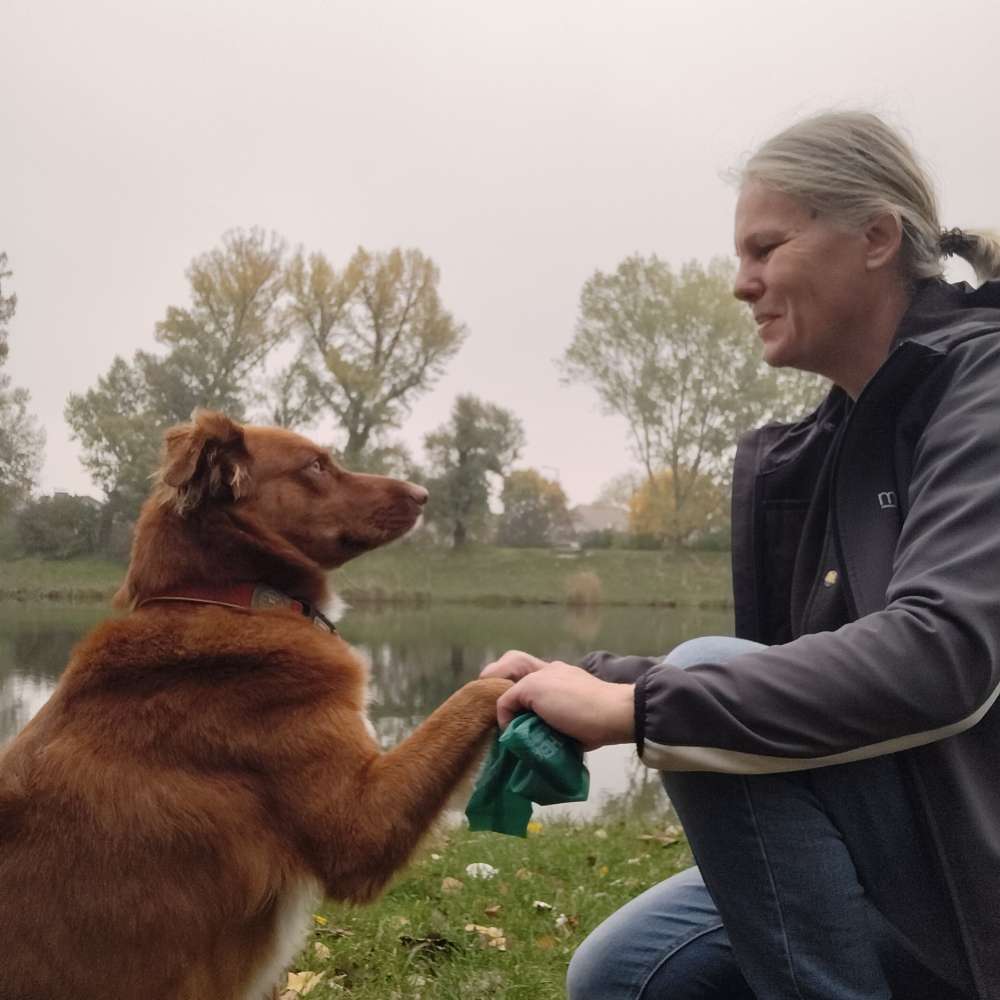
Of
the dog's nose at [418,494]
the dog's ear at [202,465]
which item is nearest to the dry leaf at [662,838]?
the dog's nose at [418,494]

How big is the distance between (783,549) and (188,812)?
1.30 metres

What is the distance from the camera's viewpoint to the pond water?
14.6 feet

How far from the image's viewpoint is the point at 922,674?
1242 mm

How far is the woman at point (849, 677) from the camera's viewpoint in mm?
1273

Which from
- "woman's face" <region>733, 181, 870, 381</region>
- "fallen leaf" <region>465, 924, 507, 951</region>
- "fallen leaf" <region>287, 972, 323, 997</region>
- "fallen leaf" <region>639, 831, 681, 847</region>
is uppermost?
"woman's face" <region>733, 181, 870, 381</region>

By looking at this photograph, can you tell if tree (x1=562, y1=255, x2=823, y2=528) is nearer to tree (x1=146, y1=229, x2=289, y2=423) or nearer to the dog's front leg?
tree (x1=146, y1=229, x2=289, y2=423)

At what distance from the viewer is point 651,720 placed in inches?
51.3

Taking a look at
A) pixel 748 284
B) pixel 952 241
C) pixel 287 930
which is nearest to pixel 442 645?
pixel 287 930

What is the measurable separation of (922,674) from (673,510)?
28.3ft

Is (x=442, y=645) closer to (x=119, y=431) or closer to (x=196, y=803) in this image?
(x=119, y=431)

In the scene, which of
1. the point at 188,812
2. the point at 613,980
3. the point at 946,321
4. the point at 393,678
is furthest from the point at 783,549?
the point at 393,678

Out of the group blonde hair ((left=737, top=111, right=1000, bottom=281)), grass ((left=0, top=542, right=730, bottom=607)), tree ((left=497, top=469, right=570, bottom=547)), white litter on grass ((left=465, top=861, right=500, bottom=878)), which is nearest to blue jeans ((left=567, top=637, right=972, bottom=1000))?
blonde hair ((left=737, top=111, right=1000, bottom=281))

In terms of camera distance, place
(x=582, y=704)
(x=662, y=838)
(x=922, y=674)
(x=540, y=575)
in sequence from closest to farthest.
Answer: (x=922, y=674) < (x=582, y=704) < (x=662, y=838) < (x=540, y=575)

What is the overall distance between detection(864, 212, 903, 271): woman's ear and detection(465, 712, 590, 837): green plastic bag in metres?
1.02
